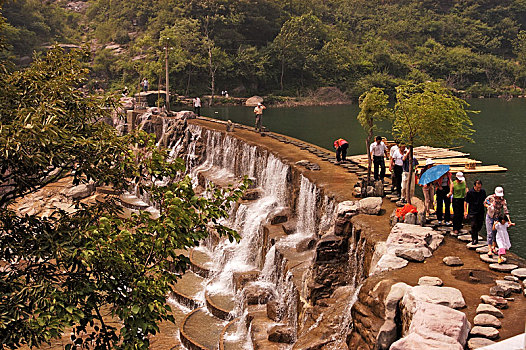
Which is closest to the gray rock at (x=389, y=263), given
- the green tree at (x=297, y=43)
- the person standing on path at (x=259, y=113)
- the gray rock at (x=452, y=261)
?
the gray rock at (x=452, y=261)

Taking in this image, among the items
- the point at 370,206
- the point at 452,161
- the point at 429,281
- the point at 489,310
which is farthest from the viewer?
the point at 452,161

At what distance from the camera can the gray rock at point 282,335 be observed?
52.5 feet

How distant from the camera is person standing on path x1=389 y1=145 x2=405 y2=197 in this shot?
66.4 ft

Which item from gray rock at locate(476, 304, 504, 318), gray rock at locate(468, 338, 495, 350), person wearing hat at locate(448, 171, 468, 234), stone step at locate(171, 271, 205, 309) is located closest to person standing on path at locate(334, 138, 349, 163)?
stone step at locate(171, 271, 205, 309)

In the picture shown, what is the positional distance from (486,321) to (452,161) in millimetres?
21232

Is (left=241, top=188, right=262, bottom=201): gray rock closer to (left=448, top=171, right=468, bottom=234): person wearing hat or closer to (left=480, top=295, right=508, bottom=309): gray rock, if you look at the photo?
(left=448, top=171, right=468, bottom=234): person wearing hat

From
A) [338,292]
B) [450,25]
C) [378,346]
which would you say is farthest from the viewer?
[450,25]

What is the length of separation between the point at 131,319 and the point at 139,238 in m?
1.41

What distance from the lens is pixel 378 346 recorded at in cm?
1076

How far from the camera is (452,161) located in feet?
Answer: 101

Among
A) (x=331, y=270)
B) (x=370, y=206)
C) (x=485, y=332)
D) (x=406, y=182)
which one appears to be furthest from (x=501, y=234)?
(x=406, y=182)

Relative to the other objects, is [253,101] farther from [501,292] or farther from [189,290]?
[501,292]

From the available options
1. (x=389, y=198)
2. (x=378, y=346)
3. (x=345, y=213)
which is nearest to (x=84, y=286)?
(x=378, y=346)

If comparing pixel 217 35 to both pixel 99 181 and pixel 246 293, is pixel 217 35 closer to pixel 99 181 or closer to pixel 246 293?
pixel 246 293
